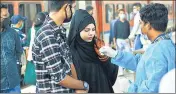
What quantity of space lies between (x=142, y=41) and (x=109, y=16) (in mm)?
5252

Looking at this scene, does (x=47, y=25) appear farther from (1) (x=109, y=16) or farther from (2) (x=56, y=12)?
(1) (x=109, y=16)

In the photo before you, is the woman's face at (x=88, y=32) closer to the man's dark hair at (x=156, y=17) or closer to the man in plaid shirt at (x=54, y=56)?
the man in plaid shirt at (x=54, y=56)

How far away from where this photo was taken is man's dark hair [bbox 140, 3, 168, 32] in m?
2.52

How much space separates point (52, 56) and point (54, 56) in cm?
1

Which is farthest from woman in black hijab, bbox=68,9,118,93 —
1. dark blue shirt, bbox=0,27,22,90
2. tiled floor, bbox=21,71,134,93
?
tiled floor, bbox=21,71,134,93

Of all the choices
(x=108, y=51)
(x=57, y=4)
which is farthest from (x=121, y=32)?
(x=57, y=4)

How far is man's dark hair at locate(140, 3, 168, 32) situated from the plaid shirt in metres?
0.59

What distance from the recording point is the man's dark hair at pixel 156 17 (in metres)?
2.52

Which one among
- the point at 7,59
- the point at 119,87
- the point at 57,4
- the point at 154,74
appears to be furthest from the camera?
the point at 119,87

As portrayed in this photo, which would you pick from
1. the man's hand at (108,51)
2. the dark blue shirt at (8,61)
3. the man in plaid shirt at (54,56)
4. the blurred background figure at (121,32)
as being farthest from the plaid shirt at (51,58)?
the blurred background figure at (121,32)

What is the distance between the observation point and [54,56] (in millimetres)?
2602

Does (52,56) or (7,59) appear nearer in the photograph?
(52,56)

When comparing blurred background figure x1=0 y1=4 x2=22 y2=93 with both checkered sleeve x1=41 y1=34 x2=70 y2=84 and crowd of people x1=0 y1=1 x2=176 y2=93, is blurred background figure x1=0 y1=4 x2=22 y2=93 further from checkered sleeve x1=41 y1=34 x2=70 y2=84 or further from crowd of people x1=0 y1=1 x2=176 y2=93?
checkered sleeve x1=41 y1=34 x2=70 y2=84

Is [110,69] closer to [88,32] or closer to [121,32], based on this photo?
[88,32]
